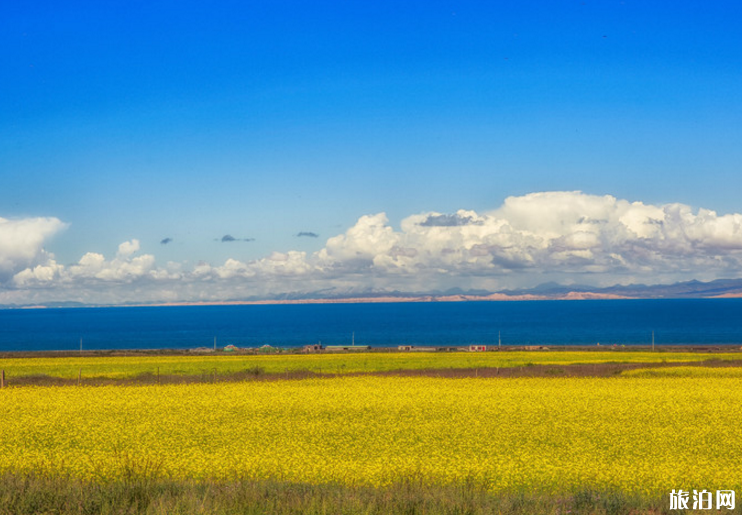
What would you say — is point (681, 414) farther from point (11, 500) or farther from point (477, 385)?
point (11, 500)

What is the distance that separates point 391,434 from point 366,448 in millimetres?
2258

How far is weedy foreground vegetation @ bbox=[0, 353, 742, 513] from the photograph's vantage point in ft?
44.7

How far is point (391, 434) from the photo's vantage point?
24391mm

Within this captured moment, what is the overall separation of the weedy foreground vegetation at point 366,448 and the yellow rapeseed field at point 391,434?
0.09 metres

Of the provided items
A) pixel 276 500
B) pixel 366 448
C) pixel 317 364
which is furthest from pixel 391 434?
pixel 317 364

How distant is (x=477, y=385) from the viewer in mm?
40875

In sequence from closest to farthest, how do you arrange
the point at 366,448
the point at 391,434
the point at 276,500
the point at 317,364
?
1. the point at 276,500
2. the point at 366,448
3. the point at 391,434
4. the point at 317,364

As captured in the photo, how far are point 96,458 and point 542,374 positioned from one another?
35.2m

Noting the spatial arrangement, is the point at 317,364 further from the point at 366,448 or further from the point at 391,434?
the point at 366,448

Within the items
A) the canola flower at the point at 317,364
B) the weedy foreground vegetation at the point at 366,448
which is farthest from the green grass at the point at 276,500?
the canola flower at the point at 317,364

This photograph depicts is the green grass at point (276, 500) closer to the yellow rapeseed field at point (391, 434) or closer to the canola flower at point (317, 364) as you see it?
the yellow rapeseed field at point (391, 434)

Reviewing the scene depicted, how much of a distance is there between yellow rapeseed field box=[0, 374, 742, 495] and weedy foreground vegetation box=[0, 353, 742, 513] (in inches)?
3.7

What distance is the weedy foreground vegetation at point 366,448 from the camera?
13617 millimetres

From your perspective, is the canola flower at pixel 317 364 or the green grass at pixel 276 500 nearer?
the green grass at pixel 276 500
